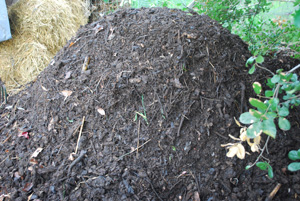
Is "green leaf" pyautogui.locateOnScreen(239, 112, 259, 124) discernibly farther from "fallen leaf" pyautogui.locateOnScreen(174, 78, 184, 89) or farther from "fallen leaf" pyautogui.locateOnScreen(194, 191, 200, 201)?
"fallen leaf" pyautogui.locateOnScreen(174, 78, 184, 89)

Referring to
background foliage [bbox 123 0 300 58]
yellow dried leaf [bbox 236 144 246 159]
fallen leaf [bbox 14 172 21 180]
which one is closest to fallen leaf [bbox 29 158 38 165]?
fallen leaf [bbox 14 172 21 180]

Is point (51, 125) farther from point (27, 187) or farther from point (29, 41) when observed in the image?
point (29, 41)

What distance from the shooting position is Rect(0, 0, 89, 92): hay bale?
165 inches

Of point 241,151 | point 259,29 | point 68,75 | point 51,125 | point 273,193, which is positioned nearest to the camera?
point 241,151

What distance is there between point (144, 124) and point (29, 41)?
11.5 feet

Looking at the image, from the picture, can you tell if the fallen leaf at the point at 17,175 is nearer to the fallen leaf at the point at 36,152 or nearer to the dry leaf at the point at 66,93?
the fallen leaf at the point at 36,152

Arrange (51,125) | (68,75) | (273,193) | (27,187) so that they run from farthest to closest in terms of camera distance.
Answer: (68,75), (51,125), (27,187), (273,193)

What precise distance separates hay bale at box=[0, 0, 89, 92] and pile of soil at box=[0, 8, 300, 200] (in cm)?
222

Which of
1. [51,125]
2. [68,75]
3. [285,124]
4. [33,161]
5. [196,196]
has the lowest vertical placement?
[196,196]

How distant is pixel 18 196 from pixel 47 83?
1.04 metres

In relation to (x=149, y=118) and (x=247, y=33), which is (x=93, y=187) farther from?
(x=247, y=33)

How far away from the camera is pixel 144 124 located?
1824 millimetres

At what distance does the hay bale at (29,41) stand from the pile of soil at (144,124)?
2.22 m

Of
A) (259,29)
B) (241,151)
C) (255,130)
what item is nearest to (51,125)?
(241,151)
